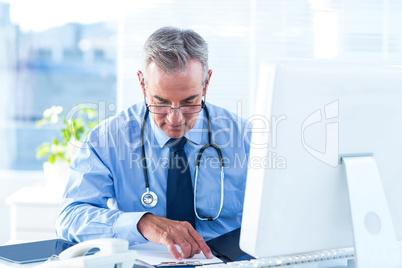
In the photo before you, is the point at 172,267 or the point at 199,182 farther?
the point at 199,182

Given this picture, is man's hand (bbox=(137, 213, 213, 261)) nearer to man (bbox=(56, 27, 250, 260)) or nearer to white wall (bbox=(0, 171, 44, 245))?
man (bbox=(56, 27, 250, 260))

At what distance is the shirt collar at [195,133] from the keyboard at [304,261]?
0.72m

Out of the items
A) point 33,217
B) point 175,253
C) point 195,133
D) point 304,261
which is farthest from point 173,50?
point 33,217

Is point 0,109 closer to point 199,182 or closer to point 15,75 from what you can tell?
point 15,75

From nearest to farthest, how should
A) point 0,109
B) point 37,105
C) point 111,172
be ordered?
point 111,172, point 0,109, point 37,105

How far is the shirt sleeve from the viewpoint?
1.41 metres

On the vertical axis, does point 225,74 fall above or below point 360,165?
above

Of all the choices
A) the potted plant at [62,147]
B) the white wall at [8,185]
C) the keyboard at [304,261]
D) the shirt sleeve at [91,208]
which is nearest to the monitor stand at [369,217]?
the keyboard at [304,261]

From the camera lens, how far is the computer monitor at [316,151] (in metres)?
0.91

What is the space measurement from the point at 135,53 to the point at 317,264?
2.19m

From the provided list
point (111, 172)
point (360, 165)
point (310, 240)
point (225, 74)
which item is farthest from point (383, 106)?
point (225, 74)

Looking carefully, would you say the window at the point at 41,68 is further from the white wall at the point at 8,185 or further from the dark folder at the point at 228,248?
the dark folder at the point at 228,248

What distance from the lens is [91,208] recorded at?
1.52 m

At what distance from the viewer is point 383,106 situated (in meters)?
1.02
